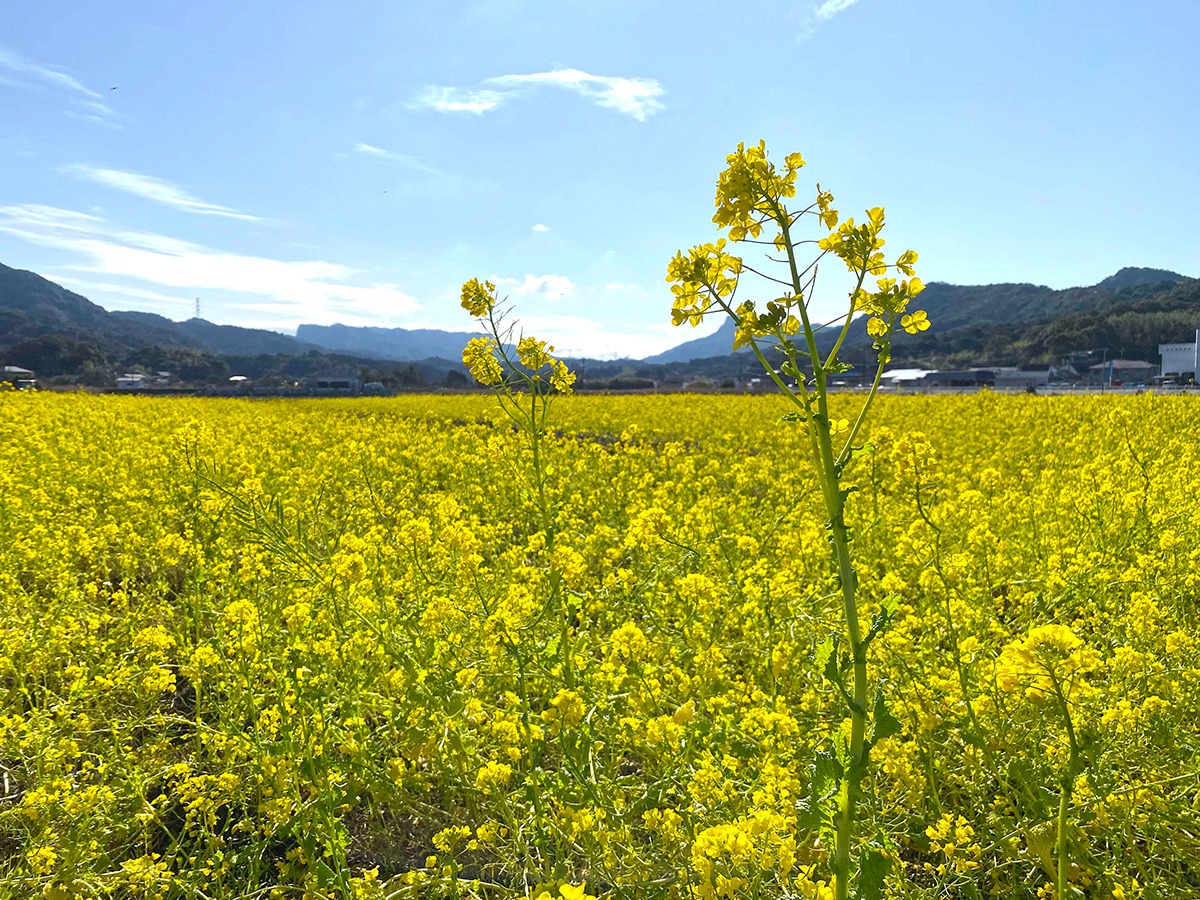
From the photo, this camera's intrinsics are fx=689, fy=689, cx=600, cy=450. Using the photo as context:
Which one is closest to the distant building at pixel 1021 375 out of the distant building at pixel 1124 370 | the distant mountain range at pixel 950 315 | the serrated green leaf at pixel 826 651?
the distant building at pixel 1124 370

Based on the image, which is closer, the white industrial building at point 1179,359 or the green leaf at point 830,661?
the green leaf at point 830,661

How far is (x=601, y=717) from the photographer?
2688mm

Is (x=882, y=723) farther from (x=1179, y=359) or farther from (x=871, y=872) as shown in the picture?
(x=1179, y=359)

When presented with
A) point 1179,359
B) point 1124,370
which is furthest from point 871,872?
point 1124,370

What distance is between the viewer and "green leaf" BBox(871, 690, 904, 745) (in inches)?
49.3

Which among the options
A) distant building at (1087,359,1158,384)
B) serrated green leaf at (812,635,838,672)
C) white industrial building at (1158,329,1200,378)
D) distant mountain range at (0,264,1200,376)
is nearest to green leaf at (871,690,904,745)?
serrated green leaf at (812,635,838,672)

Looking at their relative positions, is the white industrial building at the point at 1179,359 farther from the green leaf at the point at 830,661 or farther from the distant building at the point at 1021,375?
the green leaf at the point at 830,661

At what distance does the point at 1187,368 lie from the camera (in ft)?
184

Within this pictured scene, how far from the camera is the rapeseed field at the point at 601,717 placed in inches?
79.7

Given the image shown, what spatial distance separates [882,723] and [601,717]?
5.25ft

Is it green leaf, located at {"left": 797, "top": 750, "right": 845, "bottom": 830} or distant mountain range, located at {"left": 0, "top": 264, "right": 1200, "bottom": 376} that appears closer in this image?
green leaf, located at {"left": 797, "top": 750, "right": 845, "bottom": 830}

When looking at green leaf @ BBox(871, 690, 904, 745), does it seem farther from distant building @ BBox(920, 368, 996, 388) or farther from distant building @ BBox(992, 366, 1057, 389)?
distant building @ BBox(920, 368, 996, 388)

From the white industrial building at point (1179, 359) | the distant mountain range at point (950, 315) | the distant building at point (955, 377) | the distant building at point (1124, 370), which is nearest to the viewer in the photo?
the white industrial building at point (1179, 359)

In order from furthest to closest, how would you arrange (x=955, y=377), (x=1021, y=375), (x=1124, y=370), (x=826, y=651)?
(x=955, y=377) < (x=1124, y=370) < (x=1021, y=375) < (x=826, y=651)
